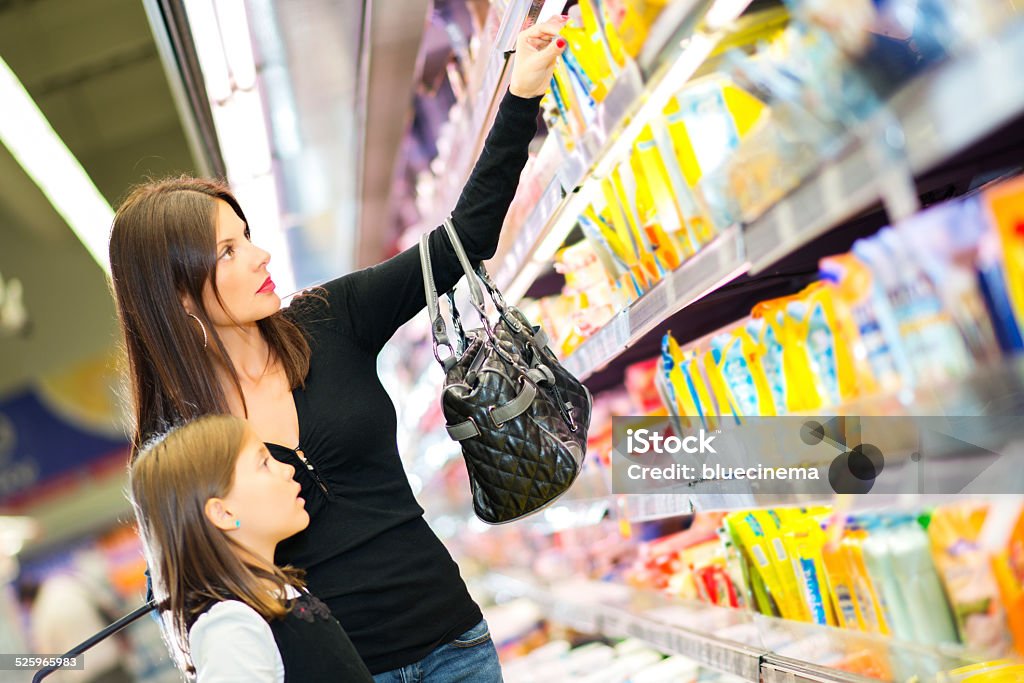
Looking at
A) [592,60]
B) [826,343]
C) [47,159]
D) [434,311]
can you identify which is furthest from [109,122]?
[826,343]

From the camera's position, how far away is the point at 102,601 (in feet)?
23.8

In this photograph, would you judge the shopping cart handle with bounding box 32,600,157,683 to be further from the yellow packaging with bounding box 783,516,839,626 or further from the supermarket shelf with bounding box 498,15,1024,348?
the yellow packaging with bounding box 783,516,839,626

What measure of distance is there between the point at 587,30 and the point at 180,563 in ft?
3.85

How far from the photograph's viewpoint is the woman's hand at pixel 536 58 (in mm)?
1534

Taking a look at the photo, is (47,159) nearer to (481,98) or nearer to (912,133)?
(481,98)

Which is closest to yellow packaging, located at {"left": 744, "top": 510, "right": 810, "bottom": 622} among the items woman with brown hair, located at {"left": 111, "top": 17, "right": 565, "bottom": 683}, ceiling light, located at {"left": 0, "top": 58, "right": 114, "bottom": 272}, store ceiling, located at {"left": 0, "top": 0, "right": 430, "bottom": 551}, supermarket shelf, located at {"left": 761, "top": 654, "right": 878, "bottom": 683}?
supermarket shelf, located at {"left": 761, "top": 654, "right": 878, "bottom": 683}

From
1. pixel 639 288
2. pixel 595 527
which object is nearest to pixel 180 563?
pixel 639 288

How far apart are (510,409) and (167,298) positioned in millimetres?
544

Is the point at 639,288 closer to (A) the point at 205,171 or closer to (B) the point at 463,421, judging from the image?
(B) the point at 463,421

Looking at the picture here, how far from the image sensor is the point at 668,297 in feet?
5.22

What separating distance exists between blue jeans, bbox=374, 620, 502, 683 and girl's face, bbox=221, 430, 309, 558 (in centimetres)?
29

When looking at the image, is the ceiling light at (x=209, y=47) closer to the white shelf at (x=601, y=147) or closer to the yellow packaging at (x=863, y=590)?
the white shelf at (x=601, y=147)

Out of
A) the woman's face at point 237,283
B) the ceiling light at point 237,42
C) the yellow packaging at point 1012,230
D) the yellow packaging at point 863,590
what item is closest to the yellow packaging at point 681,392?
the yellow packaging at point 863,590

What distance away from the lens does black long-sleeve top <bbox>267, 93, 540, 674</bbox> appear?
1552 millimetres
